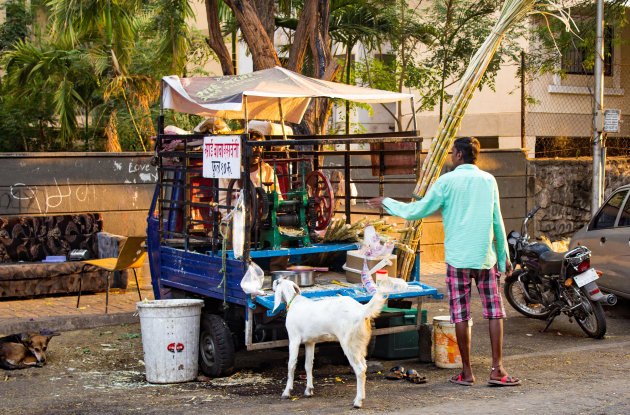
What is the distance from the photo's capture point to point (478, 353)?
24.6 ft

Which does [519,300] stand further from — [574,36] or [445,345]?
[574,36]

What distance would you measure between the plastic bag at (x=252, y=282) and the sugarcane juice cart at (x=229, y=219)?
0.19 ft

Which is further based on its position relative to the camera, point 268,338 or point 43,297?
point 43,297

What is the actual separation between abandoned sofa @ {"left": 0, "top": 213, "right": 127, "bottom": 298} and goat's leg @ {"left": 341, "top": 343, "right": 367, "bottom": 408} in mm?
4914

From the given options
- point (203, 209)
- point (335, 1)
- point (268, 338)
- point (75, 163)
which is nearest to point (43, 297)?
point (75, 163)

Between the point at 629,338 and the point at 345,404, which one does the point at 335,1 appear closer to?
the point at 629,338

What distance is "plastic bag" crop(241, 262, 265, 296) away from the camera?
6.20 metres

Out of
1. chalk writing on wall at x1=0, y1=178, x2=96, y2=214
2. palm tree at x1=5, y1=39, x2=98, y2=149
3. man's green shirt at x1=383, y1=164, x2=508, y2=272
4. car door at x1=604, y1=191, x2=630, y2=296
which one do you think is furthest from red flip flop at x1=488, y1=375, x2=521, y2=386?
palm tree at x1=5, y1=39, x2=98, y2=149

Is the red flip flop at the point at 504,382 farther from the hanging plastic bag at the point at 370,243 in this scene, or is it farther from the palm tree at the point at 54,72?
the palm tree at the point at 54,72

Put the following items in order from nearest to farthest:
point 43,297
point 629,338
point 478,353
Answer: point 478,353, point 629,338, point 43,297

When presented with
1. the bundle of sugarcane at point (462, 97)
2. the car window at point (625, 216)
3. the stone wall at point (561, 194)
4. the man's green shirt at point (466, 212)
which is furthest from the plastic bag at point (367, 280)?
the stone wall at point (561, 194)

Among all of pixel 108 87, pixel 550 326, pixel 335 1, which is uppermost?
pixel 335 1

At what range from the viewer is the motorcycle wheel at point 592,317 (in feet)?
26.5

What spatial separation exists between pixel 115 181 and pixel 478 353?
20.8 feet
